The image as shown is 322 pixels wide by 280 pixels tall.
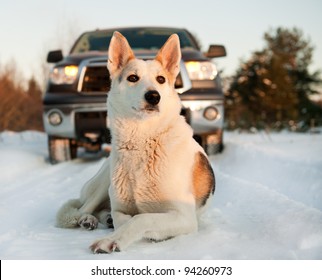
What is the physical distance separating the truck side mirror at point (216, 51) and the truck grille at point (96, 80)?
154 centimetres

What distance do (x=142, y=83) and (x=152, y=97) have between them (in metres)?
0.18

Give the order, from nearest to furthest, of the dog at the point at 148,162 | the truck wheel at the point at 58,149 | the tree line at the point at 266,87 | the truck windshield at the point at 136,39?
the dog at the point at 148,162 → the truck wheel at the point at 58,149 → the truck windshield at the point at 136,39 → the tree line at the point at 266,87

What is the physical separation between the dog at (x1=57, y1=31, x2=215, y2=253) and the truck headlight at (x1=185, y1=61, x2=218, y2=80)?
9.76 ft

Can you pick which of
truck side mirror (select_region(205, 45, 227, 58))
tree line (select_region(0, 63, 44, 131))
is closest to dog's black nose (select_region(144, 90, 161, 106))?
truck side mirror (select_region(205, 45, 227, 58))

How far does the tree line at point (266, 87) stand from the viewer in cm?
2361

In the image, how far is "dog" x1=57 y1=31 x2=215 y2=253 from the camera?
9.50 feet

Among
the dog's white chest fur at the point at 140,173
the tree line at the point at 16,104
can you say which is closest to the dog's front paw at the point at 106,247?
the dog's white chest fur at the point at 140,173

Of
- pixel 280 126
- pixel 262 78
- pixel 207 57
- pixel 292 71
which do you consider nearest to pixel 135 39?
pixel 207 57

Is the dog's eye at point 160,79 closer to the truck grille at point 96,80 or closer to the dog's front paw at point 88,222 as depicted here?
the dog's front paw at point 88,222

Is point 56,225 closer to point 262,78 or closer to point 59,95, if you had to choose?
point 59,95

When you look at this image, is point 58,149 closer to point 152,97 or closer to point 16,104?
point 152,97

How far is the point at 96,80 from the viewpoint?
6.60 meters
